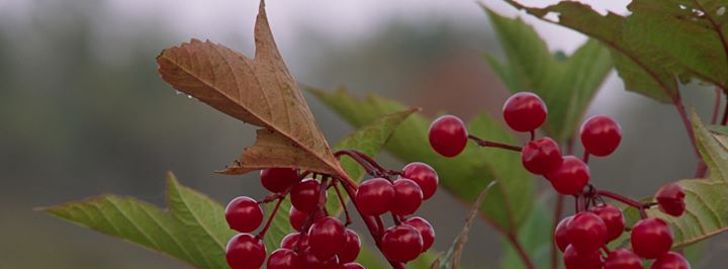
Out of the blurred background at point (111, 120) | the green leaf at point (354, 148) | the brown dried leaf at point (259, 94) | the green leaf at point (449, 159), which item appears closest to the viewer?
the brown dried leaf at point (259, 94)

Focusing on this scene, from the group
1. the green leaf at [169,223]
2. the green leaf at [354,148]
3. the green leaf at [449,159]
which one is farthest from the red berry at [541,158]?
the green leaf at [449,159]

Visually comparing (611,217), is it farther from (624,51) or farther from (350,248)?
(624,51)

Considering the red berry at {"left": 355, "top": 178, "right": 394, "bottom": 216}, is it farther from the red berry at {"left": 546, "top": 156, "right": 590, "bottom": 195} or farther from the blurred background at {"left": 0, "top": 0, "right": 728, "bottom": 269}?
the blurred background at {"left": 0, "top": 0, "right": 728, "bottom": 269}

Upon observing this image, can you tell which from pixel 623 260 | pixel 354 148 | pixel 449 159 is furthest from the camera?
pixel 449 159

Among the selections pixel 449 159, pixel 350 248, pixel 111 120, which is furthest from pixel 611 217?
pixel 111 120

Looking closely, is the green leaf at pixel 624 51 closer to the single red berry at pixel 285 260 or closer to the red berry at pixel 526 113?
the red berry at pixel 526 113

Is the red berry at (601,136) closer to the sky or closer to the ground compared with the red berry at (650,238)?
closer to the sky
